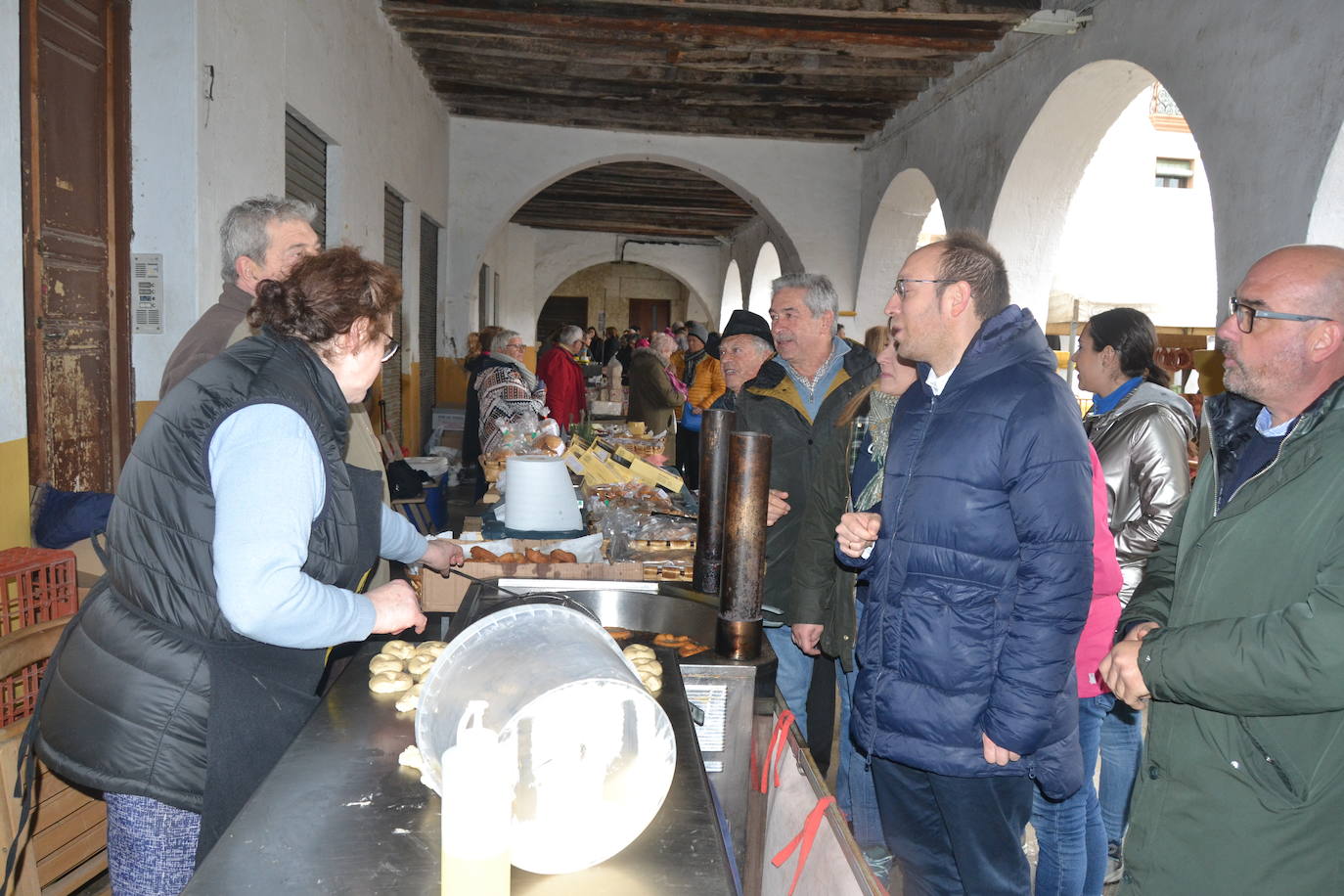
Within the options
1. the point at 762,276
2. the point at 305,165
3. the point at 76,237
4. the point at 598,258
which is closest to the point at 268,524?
the point at 76,237

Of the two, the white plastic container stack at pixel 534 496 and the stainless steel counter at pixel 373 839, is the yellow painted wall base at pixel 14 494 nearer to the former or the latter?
the white plastic container stack at pixel 534 496

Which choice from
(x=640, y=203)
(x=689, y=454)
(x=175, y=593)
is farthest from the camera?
(x=640, y=203)

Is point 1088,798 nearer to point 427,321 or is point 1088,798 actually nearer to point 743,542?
point 743,542

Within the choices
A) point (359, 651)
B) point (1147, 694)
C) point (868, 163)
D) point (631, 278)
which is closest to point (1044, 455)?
point (1147, 694)

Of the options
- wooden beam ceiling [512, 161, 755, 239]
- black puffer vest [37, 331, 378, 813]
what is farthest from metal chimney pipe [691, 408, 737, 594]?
wooden beam ceiling [512, 161, 755, 239]

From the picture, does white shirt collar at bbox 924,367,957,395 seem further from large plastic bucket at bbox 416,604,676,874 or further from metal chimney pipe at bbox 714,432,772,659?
large plastic bucket at bbox 416,604,676,874

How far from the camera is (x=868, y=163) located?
35.0 feet

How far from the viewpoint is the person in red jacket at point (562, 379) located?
941 cm

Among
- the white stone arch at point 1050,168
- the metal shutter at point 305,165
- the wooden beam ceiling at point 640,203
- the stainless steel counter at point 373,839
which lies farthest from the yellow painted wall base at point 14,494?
the wooden beam ceiling at point 640,203

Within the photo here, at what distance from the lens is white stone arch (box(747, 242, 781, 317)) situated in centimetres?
1731

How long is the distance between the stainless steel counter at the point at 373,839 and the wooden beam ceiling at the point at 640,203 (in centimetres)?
1265

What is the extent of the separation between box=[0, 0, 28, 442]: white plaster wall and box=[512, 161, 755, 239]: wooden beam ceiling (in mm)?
10963

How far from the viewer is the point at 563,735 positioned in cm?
136

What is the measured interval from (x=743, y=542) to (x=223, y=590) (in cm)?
109
